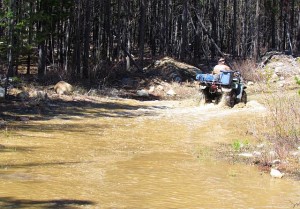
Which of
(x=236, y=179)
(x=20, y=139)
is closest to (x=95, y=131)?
(x=20, y=139)

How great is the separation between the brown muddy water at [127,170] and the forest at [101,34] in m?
6.55

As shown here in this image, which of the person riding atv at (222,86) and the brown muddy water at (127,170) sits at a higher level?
the person riding atv at (222,86)

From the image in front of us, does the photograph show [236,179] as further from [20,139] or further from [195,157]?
[20,139]

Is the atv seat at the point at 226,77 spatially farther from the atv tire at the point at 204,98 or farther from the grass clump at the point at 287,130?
the grass clump at the point at 287,130

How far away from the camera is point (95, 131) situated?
12.6 m

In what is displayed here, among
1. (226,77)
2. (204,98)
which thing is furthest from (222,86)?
(204,98)

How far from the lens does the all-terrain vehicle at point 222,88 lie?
1766 centimetres

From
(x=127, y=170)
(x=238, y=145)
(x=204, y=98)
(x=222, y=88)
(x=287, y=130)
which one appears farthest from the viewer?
(x=204, y=98)

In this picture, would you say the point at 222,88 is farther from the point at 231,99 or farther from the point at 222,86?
the point at 231,99

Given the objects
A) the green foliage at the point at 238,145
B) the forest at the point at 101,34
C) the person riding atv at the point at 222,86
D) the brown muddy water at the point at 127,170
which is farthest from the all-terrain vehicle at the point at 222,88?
the green foliage at the point at 238,145

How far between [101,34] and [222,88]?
22.0 m

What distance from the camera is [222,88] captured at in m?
17.8

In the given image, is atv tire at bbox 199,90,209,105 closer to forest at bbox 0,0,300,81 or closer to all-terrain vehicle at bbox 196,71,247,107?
all-terrain vehicle at bbox 196,71,247,107

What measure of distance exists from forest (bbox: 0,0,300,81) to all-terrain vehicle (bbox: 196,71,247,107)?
6.71 m
